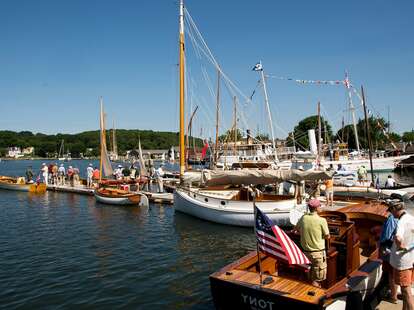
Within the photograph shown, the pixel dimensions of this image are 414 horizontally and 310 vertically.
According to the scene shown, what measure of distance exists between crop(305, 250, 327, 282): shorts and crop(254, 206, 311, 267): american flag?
195mm

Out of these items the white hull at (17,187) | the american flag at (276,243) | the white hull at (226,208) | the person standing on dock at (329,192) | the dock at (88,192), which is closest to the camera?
the american flag at (276,243)

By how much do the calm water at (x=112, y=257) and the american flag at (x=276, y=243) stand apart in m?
3.54

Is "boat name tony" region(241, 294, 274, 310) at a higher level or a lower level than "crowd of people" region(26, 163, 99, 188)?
lower

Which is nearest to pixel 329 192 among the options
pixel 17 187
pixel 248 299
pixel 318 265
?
pixel 318 265

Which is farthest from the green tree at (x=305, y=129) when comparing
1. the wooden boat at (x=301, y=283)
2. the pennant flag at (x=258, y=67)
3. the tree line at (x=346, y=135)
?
the wooden boat at (x=301, y=283)

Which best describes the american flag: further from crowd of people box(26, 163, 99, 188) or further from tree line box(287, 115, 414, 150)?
tree line box(287, 115, 414, 150)

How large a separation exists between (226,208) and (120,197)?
1022 centimetres

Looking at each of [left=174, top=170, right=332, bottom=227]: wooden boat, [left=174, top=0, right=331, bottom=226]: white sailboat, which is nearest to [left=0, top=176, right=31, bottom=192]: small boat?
[left=174, top=0, right=331, bottom=226]: white sailboat

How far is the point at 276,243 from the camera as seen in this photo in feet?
23.7

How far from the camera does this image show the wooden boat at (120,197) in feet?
87.0

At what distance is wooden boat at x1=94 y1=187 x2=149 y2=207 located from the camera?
2653cm

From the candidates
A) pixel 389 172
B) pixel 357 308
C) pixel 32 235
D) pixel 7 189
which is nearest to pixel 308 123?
pixel 389 172

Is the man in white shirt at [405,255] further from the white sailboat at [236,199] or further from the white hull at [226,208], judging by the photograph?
the white hull at [226,208]

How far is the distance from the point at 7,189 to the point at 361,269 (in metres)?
39.7
